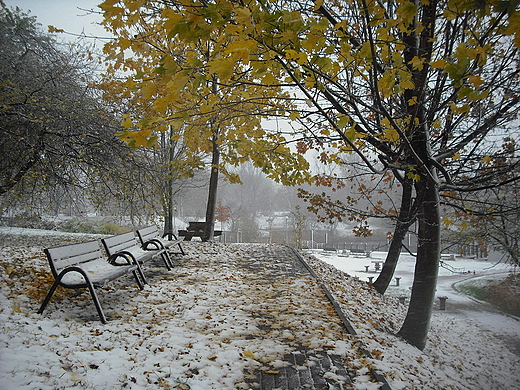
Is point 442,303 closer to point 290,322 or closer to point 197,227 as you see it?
point 290,322

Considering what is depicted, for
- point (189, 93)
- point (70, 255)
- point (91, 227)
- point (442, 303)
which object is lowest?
point (442, 303)

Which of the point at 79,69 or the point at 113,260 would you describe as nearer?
the point at 113,260

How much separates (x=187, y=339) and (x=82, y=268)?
4.59 ft

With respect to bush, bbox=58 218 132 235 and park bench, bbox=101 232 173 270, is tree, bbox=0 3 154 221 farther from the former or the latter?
bush, bbox=58 218 132 235

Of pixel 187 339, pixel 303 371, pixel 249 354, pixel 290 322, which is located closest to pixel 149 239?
pixel 187 339

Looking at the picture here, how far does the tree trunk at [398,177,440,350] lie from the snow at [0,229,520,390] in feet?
1.38

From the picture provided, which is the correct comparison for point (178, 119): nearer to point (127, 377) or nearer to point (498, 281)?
point (127, 377)

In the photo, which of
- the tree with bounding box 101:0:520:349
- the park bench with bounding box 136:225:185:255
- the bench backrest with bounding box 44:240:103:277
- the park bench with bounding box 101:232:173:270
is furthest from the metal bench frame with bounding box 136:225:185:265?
the tree with bounding box 101:0:520:349

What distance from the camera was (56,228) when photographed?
15086 mm

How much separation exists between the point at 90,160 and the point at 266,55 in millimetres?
5752

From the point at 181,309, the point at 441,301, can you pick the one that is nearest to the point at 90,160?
the point at 181,309

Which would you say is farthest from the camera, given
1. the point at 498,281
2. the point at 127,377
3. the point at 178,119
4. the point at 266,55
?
the point at 498,281

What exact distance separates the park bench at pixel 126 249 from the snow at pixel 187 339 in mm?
401

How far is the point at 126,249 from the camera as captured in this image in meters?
5.49
